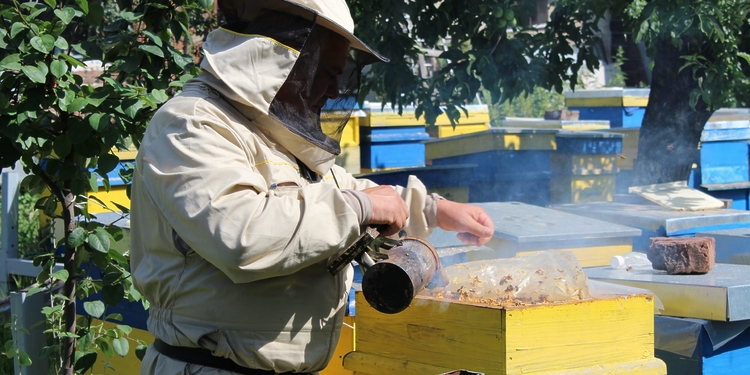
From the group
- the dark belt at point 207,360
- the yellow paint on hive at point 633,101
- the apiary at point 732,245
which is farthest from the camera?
the yellow paint on hive at point 633,101

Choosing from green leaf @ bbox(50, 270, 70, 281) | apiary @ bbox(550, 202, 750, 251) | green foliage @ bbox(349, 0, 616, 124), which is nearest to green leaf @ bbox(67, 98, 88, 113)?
green leaf @ bbox(50, 270, 70, 281)

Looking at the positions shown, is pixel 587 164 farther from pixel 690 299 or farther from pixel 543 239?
pixel 690 299

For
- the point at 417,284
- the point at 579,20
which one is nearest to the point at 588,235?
the point at 417,284

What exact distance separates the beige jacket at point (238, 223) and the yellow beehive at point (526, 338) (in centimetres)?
34

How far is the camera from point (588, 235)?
291 centimetres

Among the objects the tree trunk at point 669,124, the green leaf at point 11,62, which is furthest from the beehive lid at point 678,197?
the green leaf at point 11,62

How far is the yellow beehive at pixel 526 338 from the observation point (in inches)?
70.5

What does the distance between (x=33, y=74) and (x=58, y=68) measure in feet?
0.28

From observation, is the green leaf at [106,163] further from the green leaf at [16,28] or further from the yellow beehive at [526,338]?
the yellow beehive at [526,338]

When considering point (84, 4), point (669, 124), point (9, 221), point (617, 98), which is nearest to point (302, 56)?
point (84, 4)

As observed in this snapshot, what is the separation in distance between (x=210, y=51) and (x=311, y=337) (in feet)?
2.14

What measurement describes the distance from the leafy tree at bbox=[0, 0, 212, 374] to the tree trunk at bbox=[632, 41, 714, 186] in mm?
3675

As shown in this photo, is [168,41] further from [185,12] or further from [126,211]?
[126,211]

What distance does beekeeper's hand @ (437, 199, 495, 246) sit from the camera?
196 cm
